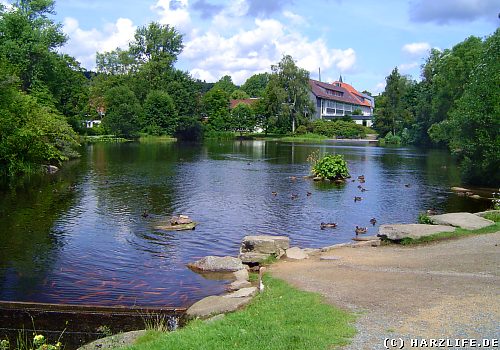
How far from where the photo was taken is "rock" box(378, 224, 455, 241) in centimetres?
1873

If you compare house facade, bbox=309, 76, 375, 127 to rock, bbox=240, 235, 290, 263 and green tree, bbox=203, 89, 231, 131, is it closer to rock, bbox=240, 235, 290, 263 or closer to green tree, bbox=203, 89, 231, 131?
green tree, bbox=203, 89, 231, 131

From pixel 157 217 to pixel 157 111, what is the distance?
76.5 metres

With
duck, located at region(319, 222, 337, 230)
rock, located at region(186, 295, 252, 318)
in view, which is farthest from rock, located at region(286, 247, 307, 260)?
duck, located at region(319, 222, 337, 230)

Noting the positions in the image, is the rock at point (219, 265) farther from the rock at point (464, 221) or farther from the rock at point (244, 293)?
the rock at point (464, 221)

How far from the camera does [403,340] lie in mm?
8055

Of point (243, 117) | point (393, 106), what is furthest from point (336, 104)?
point (243, 117)

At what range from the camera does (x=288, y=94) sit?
11425 cm

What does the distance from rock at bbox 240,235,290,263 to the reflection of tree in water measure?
658 centimetres

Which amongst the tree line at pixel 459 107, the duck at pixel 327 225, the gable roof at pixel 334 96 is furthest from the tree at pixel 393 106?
the duck at pixel 327 225

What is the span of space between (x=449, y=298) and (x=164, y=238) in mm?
13237

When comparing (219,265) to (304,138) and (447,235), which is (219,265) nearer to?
(447,235)

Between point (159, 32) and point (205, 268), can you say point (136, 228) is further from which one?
point (159, 32)

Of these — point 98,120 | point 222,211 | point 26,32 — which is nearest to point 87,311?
point 222,211

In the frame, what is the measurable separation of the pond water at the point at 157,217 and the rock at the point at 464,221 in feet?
12.9
